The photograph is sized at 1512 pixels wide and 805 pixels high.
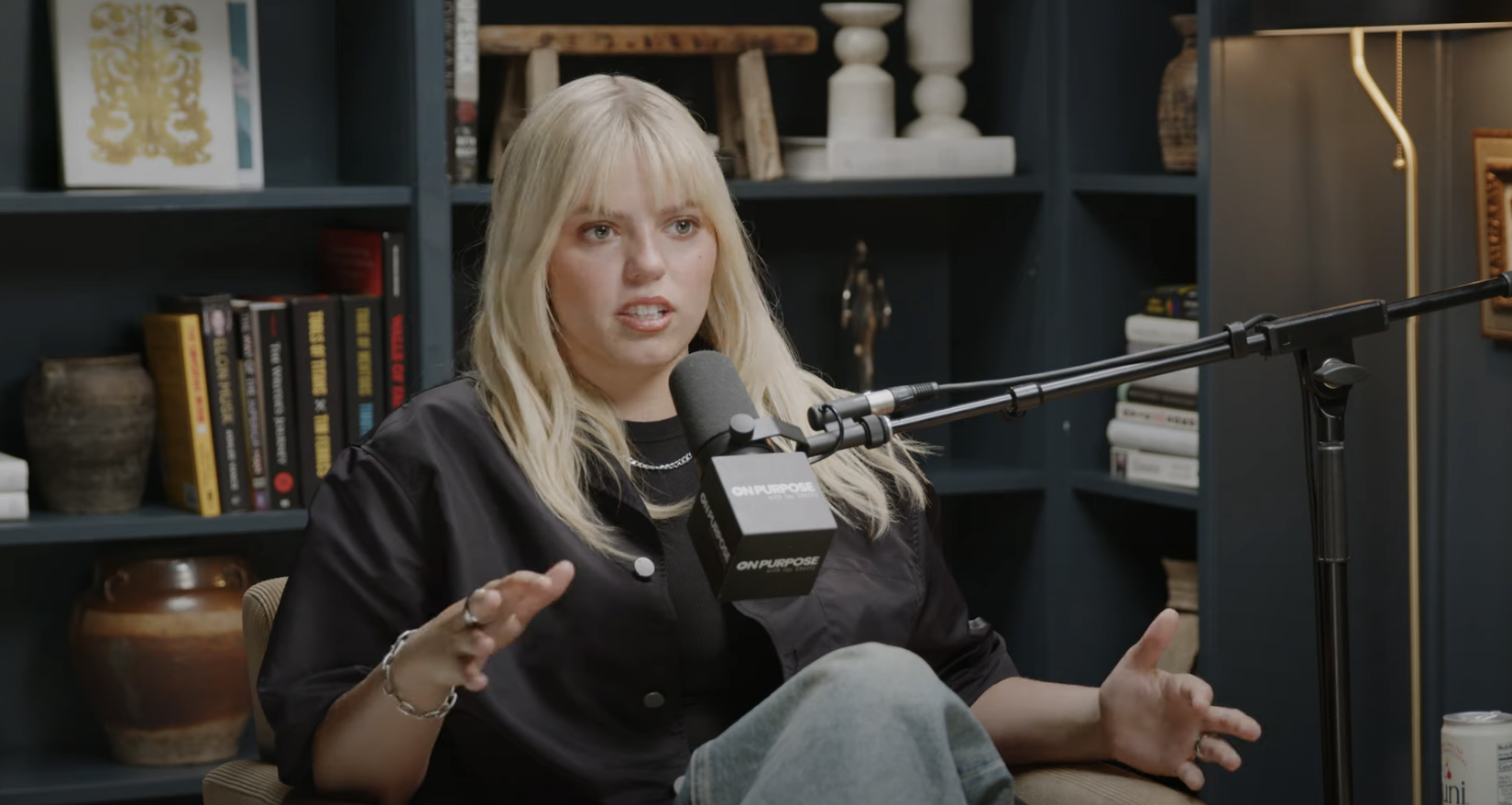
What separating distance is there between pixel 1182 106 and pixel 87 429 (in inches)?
63.0

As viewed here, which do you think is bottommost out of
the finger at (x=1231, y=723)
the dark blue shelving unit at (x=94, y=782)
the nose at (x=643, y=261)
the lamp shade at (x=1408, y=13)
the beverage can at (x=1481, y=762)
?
the dark blue shelving unit at (x=94, y=782)

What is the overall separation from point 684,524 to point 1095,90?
4.46ft

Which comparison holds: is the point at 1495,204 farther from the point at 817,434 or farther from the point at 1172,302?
the point at 817,434

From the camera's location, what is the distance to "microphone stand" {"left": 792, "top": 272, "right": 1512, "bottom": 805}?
1.35 m

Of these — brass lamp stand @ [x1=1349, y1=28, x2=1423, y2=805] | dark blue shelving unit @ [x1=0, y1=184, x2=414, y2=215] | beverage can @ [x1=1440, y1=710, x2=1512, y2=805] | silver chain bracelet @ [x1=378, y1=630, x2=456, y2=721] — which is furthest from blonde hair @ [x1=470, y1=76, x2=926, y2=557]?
brass lamp stand @ [x1=1349, y1=28, x2=1423, y2=805]

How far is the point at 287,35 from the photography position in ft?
9.41

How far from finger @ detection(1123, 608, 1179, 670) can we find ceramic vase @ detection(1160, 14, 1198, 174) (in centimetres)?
121

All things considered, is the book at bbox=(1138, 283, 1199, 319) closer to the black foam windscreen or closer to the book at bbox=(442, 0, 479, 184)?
the book at bbox=(442, 0, 479, 184)

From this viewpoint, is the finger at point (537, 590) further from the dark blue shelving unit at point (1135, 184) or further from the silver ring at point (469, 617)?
the dark blue shelving unit at point (1135, 184)

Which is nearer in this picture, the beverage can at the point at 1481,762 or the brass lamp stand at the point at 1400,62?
the beverage can at the point at 1481,762

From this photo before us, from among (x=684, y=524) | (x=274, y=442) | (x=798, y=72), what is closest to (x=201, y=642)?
(x=274, y=442)

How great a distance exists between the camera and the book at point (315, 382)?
2674 millimetres

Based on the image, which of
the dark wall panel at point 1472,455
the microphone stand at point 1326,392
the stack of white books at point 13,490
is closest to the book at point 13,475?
the stack of white books at point 13,490

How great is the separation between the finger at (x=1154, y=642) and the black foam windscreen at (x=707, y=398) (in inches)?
18.2
